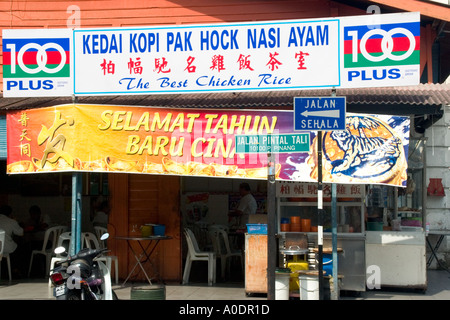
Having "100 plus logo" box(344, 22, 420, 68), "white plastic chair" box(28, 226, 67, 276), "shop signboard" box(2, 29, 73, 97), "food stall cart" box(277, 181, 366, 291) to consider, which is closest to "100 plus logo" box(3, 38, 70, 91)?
"shop signboard" box(2, 29, 73, 97)

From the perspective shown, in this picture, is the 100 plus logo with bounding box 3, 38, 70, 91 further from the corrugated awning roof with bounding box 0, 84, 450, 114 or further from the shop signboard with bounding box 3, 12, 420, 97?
the corrugated awning roof with bounding box 0, 84, 450, 114

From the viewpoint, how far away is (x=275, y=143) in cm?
857

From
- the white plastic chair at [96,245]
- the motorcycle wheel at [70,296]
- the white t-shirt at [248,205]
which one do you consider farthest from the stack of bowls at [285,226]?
the motorcycle wheel at [70,296]

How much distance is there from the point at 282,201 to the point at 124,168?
285 centimetres

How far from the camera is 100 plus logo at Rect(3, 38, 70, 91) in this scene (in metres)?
10.4

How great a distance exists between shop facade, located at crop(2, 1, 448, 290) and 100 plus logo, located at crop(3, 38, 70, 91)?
65cm

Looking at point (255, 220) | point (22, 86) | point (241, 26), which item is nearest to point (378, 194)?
point (255, 220)

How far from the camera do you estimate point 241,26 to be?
10.2m

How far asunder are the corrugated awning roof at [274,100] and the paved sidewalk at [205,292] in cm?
319

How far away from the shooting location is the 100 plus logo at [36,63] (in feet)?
34.3

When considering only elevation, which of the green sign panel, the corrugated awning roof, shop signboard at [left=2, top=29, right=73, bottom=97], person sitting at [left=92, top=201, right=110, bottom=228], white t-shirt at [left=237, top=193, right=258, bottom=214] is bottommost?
person sitting at [left=92, top=201, right=110, bottom=228]

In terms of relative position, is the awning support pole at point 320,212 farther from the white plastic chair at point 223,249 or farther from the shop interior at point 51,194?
the shop interior at point 51,194

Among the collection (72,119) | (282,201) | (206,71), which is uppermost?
(206,71)

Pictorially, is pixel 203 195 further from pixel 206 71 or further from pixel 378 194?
pixel 206 71
